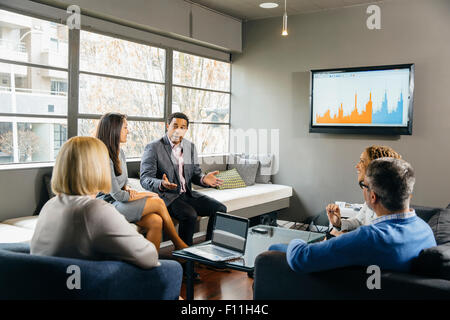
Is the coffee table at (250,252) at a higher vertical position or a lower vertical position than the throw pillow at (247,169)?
lower

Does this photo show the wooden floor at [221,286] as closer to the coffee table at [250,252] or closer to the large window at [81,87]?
the coffee table at [250,252]

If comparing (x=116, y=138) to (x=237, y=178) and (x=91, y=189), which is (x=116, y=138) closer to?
(x=91, y=189)

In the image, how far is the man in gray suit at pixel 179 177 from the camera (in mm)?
3557

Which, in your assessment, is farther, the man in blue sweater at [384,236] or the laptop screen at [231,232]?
the laptop screen at [231,232]

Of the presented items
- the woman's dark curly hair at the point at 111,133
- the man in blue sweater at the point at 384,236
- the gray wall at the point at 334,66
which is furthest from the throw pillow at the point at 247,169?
the man in blue sweater at the point at 384,236

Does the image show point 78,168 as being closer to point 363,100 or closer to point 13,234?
point 13,234

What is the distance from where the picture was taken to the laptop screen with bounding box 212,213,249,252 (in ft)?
8.09

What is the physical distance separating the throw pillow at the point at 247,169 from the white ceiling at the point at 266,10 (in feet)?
6.19

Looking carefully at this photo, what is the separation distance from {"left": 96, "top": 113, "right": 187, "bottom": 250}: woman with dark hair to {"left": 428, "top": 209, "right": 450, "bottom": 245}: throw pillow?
179 centimetres

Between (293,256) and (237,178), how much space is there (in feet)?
11.7

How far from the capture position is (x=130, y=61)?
14.6 feet

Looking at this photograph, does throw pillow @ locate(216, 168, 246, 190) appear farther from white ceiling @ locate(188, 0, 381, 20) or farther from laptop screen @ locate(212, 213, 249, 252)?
laptop screen @ locate(212, 213, 249, 252)

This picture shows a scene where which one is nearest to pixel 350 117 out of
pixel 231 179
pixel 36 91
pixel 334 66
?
pixel 334 66

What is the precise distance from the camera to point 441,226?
2377 millimetres
